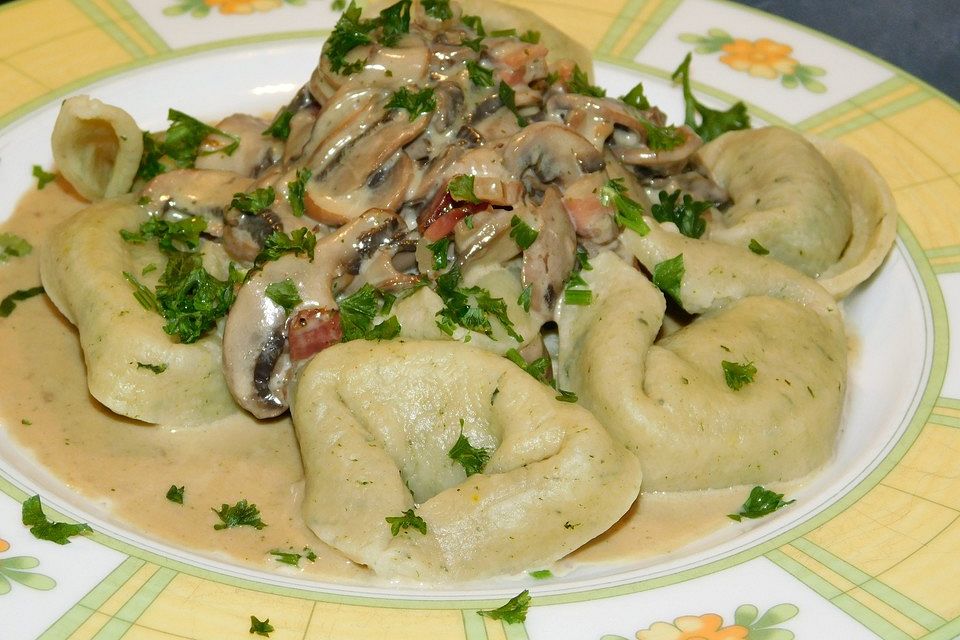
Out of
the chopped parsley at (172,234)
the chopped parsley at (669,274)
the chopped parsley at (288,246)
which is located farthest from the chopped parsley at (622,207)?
the chopped parsley at (172,234)

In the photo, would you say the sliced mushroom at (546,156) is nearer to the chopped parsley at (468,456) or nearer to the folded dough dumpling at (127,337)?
the chopped parsley at (468,456)

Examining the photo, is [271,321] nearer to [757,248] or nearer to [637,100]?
[757,248]

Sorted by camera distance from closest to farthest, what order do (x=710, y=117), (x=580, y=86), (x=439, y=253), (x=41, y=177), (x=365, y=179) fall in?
(x=439, y=253) → (x=365, y=179) → (x=580, y=86) → (x=41, y=177) → (x=710, y=117)

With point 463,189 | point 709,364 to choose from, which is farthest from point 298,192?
point 709,364

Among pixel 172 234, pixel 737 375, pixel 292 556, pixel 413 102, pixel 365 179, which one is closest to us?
pixel 292 556

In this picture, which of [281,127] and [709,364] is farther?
[281,127]

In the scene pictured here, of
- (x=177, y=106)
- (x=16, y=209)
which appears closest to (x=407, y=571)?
(x=16, y=209)

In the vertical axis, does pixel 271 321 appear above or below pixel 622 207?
below

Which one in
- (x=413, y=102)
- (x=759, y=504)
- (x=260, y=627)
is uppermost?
(x=413, y=102)
